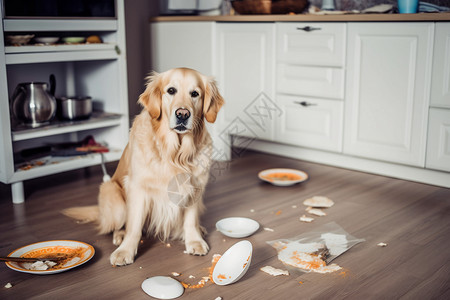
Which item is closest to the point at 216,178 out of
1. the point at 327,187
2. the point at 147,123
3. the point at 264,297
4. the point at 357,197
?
the point at 327,187

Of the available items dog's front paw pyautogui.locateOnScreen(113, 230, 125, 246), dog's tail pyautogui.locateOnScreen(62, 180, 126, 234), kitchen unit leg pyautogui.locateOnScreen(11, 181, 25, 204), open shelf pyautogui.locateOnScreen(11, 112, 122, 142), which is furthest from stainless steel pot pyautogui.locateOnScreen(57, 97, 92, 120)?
dog's front paw pyautogui.locateOnScreen(113, 230, 125, 246)

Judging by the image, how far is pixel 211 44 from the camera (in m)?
3.77

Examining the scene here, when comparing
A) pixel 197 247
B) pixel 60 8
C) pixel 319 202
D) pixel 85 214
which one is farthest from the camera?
pixel 60 8

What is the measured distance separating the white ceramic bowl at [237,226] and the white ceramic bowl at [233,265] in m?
0.31

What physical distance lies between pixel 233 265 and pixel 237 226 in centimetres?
49

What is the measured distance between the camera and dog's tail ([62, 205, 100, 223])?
2.49 metres

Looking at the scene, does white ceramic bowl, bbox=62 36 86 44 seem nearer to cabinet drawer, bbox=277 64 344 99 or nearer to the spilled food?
Result: cabinet drawer, bbox=277 64 344 99

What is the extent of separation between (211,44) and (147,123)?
174 centimetres

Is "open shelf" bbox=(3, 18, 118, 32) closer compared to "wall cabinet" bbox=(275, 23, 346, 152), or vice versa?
"open shelf" bbox=(3, 18, 118, 32)

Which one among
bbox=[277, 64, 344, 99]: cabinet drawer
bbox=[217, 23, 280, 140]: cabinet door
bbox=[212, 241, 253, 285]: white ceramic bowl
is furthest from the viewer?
bbox=[217, 23, 280, 140]: cabinet door

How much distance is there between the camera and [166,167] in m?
2.12

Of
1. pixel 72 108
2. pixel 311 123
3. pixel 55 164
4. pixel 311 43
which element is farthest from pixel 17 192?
pixel 311 43

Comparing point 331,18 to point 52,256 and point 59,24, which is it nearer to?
point 59,24

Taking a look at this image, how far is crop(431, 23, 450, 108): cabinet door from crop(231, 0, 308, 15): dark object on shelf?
1.17m
